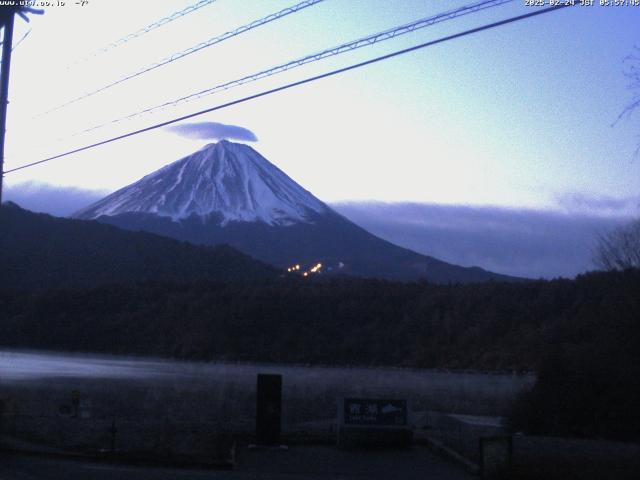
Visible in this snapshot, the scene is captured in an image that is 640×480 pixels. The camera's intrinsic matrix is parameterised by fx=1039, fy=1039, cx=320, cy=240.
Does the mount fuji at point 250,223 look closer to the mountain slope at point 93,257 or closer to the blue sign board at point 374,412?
the mountain slope at point 93,257

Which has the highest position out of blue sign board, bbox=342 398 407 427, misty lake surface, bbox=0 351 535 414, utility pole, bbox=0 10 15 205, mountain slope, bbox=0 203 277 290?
mountain slope, bbox=0 203 277 290

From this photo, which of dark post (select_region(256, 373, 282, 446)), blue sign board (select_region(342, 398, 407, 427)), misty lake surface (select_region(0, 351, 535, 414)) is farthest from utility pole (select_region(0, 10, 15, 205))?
misty lake surface (select_region(0, 351, 535, 414))

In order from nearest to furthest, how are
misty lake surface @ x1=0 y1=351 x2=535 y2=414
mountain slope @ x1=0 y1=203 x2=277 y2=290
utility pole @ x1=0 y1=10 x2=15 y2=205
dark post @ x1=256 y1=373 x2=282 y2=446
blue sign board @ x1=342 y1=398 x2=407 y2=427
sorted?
utility pole @ x1=0 y1=10 x2=15 y2=205 → dark post @ x1=256 y1=373 x2=282 y2=446 → blue sign board @ x1=342 y1=398 x2=407 y2=427 → misty lake surface @ x1=0 y1=351 x2=535 y2=414 → mountain slope @ x1=0 y1=203 x2=277 y2=290

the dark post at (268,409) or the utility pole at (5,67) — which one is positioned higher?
the utility pole at (5,67)

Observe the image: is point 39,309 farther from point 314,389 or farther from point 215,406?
point 215,406

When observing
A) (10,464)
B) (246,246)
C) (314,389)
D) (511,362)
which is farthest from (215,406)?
(246,246)

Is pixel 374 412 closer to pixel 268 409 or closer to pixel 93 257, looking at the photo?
pixel 268 409

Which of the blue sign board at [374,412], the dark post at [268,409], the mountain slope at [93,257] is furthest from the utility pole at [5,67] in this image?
the mountain slope at [93,257]

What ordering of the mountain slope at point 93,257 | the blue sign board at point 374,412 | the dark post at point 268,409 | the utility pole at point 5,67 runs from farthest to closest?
the mountain slope at point 93,257 → the blue sign board at point 374,412 → the dark post at point 268,409 → the utility pole at point 5,67

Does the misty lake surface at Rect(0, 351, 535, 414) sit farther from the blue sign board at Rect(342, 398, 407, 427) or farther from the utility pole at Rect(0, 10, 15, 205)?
the utility pole at Rect(0, 10, 15, 205)
